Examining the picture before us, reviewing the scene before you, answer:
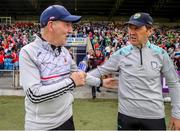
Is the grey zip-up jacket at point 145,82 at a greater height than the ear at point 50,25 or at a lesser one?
lesser

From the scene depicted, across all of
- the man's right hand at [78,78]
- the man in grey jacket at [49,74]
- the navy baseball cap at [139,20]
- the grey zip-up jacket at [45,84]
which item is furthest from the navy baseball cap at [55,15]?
the navy baseball cap at [139,20]

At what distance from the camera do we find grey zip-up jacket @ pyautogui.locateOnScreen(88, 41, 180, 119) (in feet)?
12.2

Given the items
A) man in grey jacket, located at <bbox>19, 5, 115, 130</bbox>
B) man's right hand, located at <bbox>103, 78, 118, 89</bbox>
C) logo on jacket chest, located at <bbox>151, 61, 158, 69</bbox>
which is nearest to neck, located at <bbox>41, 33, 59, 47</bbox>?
man in grey jacket, located at <bbox>19, 5, 115, 130</bbox>

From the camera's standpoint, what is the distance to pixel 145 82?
369 cm

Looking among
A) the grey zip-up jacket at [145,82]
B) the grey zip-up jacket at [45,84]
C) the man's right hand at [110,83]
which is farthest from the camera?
the man's right hand at [110,83]

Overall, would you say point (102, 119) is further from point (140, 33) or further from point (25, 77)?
point (25, 77)

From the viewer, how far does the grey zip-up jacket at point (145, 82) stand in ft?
12.2

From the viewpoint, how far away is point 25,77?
287 centimetres

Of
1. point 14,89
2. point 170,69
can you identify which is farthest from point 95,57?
point 170,69

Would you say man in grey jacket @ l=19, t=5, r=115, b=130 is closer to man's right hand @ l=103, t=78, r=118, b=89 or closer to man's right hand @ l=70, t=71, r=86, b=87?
man's right hand @ l=70, t=71, r=86, b=87

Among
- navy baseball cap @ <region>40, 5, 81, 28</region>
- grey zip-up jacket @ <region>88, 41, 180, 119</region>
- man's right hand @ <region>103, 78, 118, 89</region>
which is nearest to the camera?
navy baseball cap @ <region>40, 5, 81, 28</region>

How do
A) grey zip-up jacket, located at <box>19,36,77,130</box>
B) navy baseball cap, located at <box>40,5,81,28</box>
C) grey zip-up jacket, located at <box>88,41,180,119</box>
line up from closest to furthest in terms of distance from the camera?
grey zip-up jacket, located at <box>19,36,77,130</box>, navy baseball cap, located at <box>40,5,81,28</box>, grey zip-up jacket, located at <box>88,41,180,119</box>

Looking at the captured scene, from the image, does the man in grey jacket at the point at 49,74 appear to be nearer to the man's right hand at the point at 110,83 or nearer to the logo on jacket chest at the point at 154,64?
the man's right hand at the point at 110,83

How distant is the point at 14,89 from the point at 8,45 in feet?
35.3
